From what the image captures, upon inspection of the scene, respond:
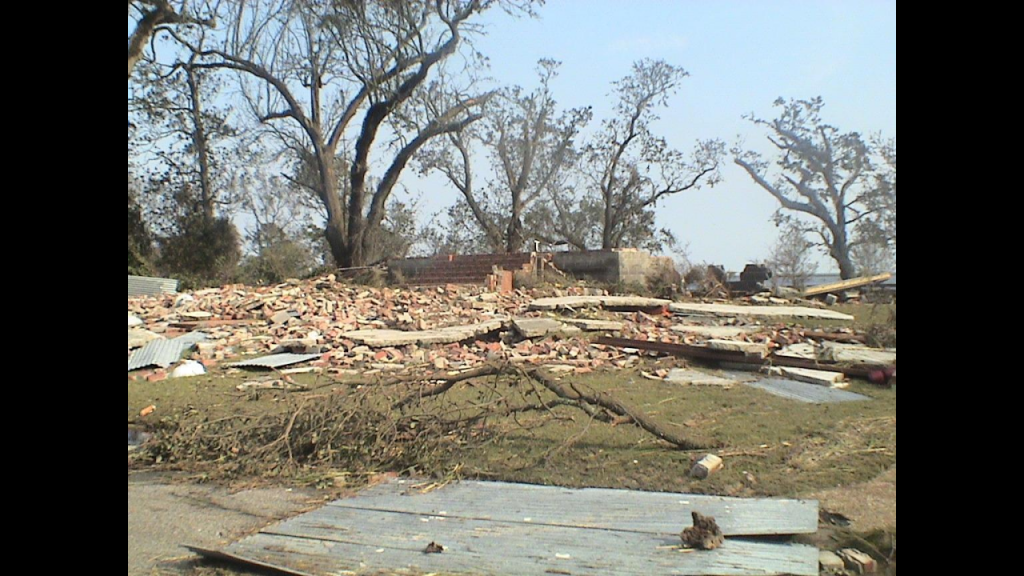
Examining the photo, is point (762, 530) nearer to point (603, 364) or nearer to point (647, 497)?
point (647, 497)

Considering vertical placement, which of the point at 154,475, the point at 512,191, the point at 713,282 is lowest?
the point at 154,475

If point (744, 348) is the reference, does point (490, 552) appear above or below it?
below

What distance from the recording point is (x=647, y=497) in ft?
10.2

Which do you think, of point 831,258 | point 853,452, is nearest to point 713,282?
point 831,258

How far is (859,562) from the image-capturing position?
2.39 m

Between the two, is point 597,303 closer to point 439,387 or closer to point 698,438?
point 439,387

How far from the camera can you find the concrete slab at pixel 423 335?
26.9ft

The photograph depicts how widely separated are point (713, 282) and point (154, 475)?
10072 millimetres

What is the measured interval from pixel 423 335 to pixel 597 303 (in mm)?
3008

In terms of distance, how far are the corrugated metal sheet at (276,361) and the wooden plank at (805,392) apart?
4.57 meters

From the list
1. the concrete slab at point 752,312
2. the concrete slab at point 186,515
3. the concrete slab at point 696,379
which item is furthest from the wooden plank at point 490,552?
the concrete slab at point 752,312

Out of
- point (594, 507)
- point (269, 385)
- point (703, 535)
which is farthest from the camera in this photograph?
point (269, 385)

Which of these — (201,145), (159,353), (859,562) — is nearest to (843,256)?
(859,562)
